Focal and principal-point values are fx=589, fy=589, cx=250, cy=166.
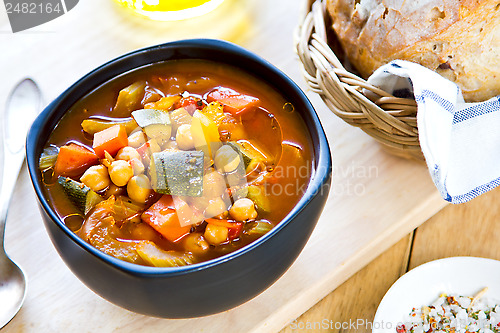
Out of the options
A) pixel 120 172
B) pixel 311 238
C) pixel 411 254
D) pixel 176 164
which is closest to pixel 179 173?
pixel 176 164

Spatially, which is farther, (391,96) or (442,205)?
(442,205)

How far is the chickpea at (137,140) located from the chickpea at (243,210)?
0.28 metres

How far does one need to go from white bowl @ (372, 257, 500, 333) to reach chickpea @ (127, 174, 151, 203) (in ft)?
2.15

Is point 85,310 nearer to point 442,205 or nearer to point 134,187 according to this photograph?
point 134,187

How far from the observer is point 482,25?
4.60ft

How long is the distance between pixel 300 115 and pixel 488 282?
657 mm

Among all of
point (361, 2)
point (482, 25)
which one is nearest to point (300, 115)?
point (361, 2)

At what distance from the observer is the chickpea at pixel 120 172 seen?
126 centimetres

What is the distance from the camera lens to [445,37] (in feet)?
4.61

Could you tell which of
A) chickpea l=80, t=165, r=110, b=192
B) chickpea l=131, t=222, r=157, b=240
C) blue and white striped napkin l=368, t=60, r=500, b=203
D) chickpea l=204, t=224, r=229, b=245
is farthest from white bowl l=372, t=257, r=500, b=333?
chickpea l=80, t=165, r=110, b=192

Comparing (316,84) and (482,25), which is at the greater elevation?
(482,25)

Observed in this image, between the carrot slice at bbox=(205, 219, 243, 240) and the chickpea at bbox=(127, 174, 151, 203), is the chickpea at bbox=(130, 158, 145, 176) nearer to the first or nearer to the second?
the chickpea at bbox=(127, 174, 151, 203)

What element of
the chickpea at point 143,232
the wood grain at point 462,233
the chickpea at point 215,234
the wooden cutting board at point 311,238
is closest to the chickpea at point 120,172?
the chickpea at point 143,232

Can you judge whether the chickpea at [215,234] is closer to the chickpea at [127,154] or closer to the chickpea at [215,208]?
the chickpea at [215,208]
